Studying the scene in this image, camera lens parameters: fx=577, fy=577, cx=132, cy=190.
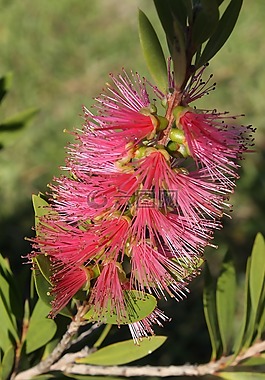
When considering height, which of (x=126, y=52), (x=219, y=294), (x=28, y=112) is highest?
(x=126, y=52)

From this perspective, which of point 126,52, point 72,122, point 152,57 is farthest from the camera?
point 126,52

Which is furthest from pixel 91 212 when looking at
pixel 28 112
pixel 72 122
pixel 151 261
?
pixel 72 122

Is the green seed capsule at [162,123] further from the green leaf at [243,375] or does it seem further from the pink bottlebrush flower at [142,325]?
the green leaf at [243,375]

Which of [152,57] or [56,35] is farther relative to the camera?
[56,35]

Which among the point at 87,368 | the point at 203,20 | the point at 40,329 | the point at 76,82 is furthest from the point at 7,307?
the point at 76,82

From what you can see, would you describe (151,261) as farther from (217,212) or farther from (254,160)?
(254,160)

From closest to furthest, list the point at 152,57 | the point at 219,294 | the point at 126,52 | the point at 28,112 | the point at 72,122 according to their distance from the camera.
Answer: the point at 152,57 < the point at 219,294 < the point at 28,112 < the point at 72,122 < the point at 126,52

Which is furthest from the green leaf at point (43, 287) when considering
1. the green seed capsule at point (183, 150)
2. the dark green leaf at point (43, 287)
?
the green seed capsule at point (183, 150)
